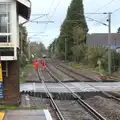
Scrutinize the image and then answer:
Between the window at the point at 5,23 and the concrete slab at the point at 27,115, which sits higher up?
the window at the point at 5,23

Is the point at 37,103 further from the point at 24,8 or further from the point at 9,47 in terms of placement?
the point at 24,8

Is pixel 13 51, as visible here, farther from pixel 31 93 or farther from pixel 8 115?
pixel 31 93

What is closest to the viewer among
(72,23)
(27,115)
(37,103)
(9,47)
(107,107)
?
(27,115)

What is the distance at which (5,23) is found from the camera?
60.7ft

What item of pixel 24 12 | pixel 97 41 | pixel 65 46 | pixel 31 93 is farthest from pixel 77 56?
pixel 24 12

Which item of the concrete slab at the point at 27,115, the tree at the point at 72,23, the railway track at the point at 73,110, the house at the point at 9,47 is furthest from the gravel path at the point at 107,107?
the tree at the point at 72,23

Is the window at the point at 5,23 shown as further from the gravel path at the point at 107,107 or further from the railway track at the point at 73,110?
the gravel path at the point at 107,107

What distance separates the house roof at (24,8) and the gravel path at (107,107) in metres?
5.62

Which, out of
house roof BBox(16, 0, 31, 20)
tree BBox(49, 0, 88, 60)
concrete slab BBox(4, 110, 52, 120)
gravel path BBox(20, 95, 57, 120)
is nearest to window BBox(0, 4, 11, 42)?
house roof BBox(16, 0, 31, 20)

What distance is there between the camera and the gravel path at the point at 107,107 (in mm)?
17306

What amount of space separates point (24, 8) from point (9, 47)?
2.93 meters

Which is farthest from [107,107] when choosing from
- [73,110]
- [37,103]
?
[37,103]

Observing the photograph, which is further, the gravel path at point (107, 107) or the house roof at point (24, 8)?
the house roof at point (24, 8)

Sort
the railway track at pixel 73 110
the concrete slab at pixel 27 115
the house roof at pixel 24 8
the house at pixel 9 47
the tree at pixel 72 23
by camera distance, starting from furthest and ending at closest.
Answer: the tree at pixel 72 23 → the house roof at pixel 24 8 → the house at pixel 9 47 → the railway track at pixel 73 110 → the concrete slab at pixel 27 115
